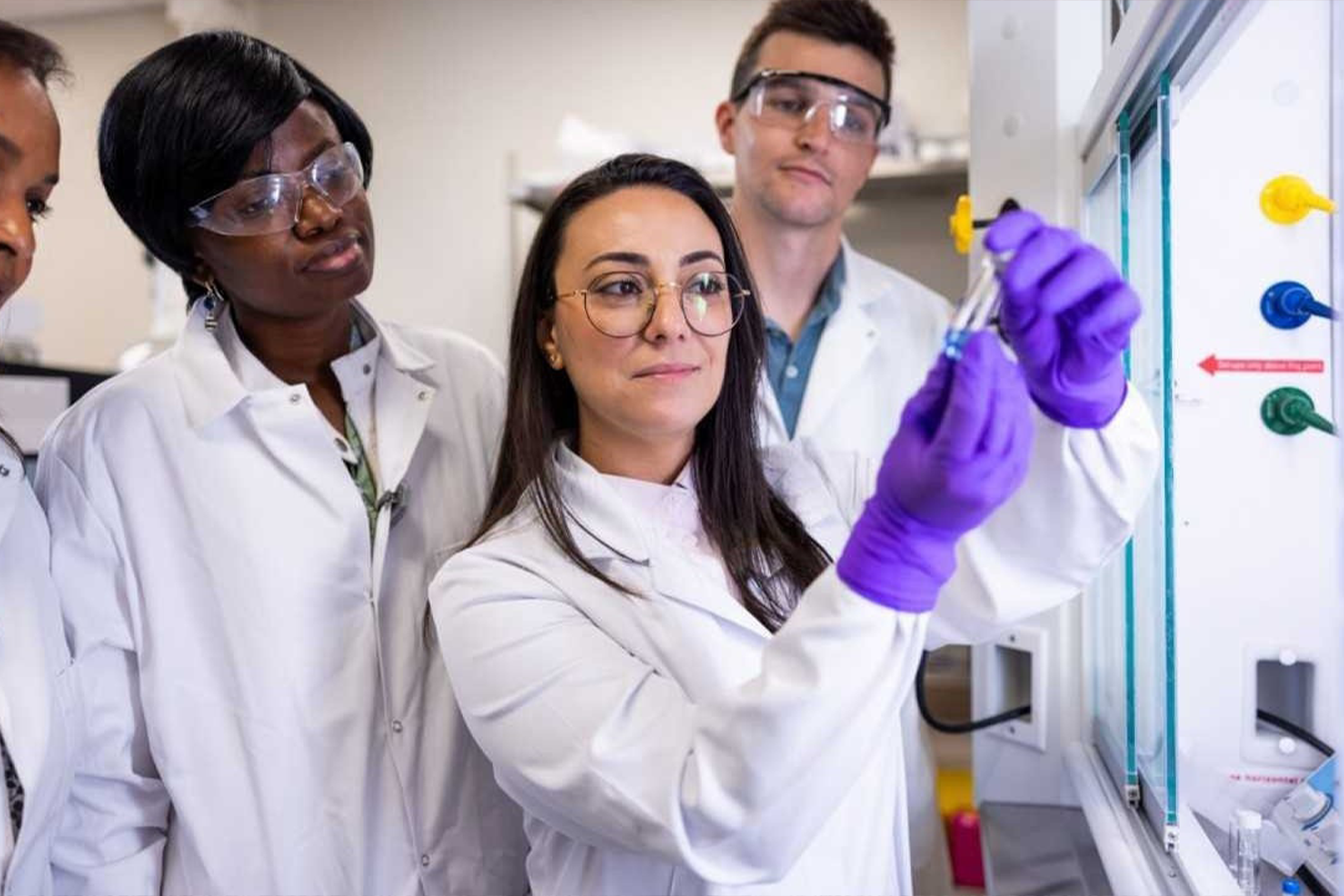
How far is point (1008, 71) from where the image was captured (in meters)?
1.39

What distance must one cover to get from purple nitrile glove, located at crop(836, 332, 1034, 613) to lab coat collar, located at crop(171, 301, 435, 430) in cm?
78

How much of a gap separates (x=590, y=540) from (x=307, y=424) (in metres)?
0.40

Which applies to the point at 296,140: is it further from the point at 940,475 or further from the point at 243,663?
the point at 940,475

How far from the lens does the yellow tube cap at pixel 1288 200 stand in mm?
1058

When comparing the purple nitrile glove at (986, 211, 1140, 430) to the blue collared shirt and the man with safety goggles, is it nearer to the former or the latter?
the man with safety goggles

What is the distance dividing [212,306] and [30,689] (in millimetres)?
482

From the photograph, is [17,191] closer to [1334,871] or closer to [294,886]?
[294,886]

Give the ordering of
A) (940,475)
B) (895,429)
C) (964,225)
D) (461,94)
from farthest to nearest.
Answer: (461,94), (895,429), (964,225), (940,475)

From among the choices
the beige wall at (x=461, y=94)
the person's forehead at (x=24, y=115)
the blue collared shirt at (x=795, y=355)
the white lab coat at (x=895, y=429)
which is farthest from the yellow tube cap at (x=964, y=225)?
the beige wall at (x=461, y=94)

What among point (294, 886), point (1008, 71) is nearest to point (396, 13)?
point (1008, 71)

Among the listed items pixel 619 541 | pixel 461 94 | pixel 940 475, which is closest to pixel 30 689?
pixel 619 541

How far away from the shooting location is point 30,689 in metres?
1.00

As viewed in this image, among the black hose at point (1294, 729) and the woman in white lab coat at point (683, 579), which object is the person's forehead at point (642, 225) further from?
the black hose at point (1294, 729)

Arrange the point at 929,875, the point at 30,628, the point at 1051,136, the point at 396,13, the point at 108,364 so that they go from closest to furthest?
the point at 30,628
the point at 1051,136
the point at 929,875
the point at 396,13
the point at 108,364
